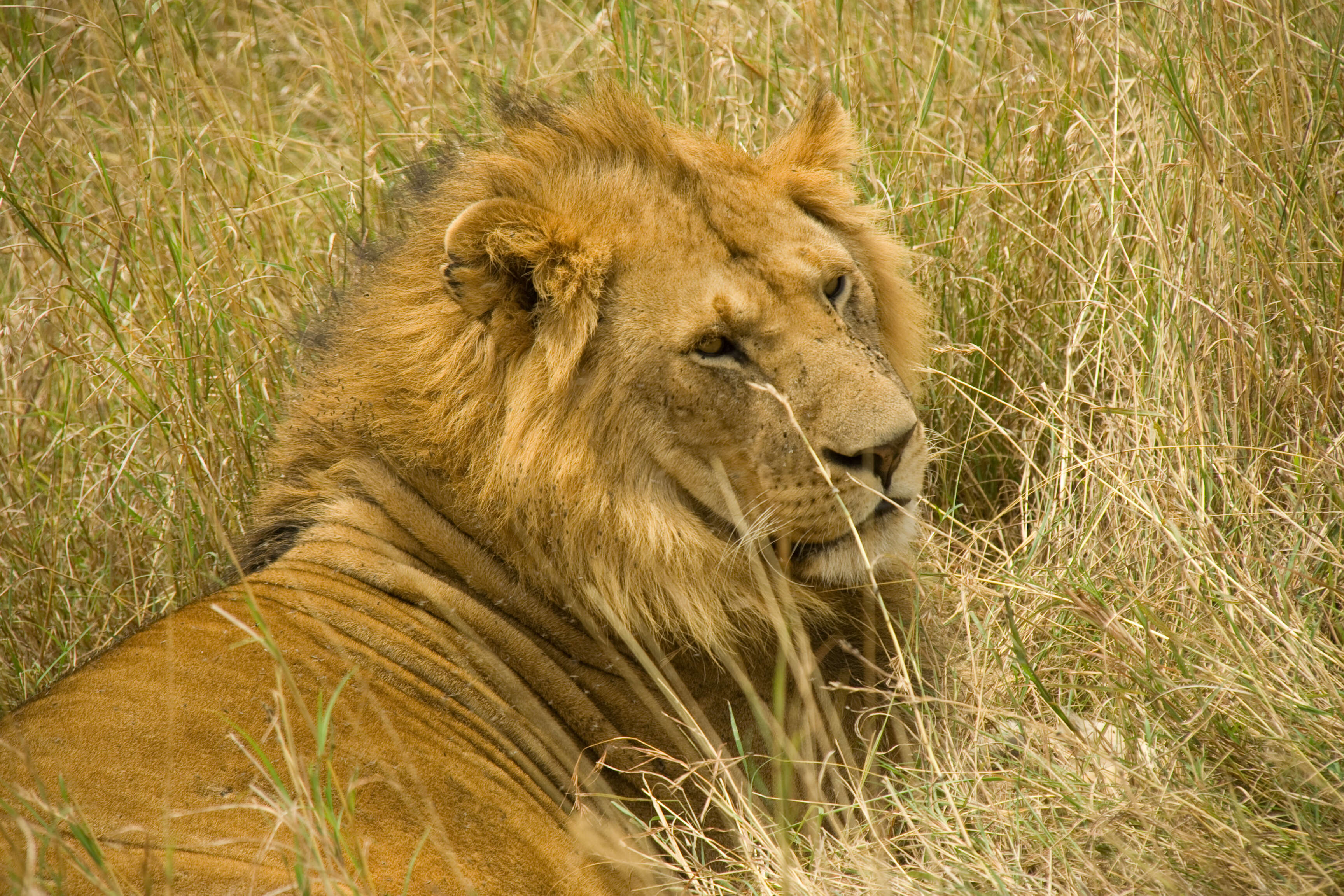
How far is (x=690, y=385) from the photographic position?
3.23 metres

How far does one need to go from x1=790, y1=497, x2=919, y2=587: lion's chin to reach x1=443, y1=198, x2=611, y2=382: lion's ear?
850 mm

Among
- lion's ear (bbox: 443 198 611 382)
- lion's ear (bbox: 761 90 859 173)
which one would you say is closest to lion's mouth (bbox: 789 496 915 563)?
lion's ear (bbox: 443 198 611 382)

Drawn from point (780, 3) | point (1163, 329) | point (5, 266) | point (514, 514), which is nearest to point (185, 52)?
point (5, 266)

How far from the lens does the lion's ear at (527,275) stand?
10.4 feet

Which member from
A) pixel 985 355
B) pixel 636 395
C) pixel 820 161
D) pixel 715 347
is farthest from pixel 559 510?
pixel 985 355

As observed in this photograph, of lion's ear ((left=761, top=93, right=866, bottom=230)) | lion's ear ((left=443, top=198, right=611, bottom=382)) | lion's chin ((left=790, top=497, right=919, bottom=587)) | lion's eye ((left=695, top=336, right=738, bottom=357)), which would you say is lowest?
Answer: lion's chin ((left=790, top=497, right=919, bottom=587))

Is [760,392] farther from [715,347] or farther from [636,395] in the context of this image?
[636,395]

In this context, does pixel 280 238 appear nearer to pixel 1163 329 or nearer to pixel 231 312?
pixel 231 312

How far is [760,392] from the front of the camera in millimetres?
3189

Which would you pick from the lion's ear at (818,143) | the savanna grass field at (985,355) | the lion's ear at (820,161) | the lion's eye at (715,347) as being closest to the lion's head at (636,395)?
the lion's eye at (715,347)

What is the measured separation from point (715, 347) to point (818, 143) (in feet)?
3.20

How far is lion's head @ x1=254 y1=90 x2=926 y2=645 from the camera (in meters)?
3.19

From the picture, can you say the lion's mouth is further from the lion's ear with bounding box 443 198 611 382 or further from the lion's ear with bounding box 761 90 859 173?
the lion's ear with bounding box 761 90 859 173

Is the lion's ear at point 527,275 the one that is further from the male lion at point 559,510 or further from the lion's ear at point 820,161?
the lion's ear at point 820,161
